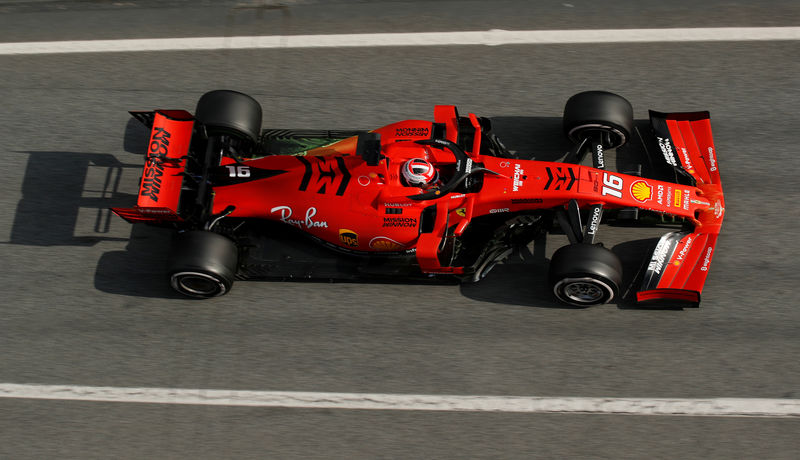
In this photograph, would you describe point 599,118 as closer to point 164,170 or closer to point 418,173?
point 418,173

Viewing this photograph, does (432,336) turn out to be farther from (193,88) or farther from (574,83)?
(193,88)

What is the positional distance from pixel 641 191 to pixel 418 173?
7.59 feet

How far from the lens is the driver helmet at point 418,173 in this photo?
23.0ft

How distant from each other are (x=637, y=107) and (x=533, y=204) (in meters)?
2.53

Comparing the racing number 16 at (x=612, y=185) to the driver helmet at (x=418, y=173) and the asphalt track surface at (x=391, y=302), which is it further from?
the driver helmet at (x=418, y=173)

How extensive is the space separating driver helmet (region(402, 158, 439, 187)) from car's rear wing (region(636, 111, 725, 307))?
2350 millimetres

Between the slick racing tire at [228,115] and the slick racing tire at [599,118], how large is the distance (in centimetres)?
353

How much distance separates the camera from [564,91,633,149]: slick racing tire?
7.73 metres

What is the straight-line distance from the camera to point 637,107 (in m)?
8.79

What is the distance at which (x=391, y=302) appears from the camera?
7645mm

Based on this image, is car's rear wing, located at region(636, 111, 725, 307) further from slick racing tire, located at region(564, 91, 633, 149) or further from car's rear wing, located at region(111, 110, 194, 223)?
car's rear wing, located at region(111, 110, 194, 223)

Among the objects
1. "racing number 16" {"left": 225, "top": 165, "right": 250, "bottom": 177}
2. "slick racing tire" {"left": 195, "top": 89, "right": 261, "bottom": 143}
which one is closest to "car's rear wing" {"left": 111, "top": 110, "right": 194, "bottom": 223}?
"slick racing tire" {"left": 195, "top": 89, "right": 261, "bottom": 143}

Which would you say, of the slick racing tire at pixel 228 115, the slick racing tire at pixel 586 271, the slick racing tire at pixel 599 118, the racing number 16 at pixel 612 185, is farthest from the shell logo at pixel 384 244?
the slick racing tire at pixel 599 118

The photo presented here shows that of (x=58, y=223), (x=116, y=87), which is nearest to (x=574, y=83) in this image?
(x=116, y=87)
